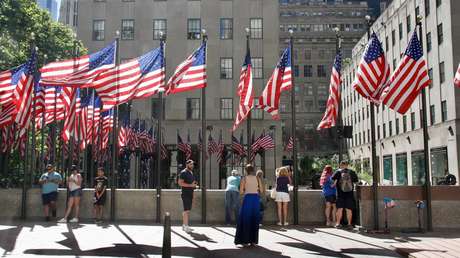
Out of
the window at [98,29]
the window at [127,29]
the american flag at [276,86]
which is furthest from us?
the window at [98,29]

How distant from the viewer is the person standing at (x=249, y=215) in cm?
1098

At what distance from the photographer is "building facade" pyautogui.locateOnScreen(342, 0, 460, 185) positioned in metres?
39.6

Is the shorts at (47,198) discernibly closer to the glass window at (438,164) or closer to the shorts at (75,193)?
the shorts at (75,193)

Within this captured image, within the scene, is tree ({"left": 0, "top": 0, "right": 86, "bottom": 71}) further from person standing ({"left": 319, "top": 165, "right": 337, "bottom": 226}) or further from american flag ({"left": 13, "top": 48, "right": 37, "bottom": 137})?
person standing ({"left": 319, "top": 165, "right": 337, "bottom": 226})

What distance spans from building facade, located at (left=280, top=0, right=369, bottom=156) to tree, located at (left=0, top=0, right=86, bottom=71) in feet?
213

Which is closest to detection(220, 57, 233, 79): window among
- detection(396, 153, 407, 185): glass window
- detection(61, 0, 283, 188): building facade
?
detection(61, 0, 283, 188): building facade

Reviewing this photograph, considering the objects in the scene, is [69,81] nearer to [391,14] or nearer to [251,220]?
[251,220]

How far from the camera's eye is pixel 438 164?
42250 millimetres

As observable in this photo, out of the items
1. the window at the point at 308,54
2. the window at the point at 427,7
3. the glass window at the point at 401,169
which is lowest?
the glass window at the point at 401,169

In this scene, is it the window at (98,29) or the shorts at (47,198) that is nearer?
the shorts at (47,198)

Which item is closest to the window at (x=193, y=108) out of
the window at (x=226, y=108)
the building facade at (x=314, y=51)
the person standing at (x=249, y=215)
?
the window at (x=226, y=108)

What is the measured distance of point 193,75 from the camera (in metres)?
16.0

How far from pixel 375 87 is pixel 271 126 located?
27.9 meters

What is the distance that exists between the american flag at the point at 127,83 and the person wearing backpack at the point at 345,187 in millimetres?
6182
